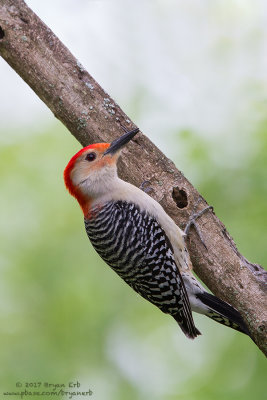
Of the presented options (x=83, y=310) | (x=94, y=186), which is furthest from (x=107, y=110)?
(x=83, y=310)

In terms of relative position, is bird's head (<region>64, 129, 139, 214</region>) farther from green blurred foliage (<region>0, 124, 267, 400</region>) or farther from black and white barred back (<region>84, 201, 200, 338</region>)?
green blurred foliage (<region>0, 124, 267, 400</region>)

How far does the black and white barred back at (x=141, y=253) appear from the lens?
15.1 ft

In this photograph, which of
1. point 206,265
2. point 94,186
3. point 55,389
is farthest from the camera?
point 55,389

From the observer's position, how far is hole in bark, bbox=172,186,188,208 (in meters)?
4.83

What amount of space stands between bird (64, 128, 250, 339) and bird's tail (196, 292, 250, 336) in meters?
0.01

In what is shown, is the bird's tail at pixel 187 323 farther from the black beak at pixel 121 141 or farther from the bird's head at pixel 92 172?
the black beak at pixel 121 141

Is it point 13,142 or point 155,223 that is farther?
point 13,142

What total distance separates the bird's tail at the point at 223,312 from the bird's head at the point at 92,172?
1.47 m

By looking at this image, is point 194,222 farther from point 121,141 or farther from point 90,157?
point 90,157

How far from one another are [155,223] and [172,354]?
2.63m

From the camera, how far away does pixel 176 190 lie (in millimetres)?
4836

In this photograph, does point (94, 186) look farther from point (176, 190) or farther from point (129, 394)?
point (129, 394)

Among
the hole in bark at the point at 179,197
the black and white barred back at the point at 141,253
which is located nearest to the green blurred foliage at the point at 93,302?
the hole in bark at the point at 179,197

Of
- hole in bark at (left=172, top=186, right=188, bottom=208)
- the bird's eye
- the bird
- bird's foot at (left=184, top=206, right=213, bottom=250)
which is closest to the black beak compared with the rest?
the bird
